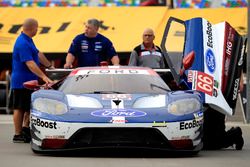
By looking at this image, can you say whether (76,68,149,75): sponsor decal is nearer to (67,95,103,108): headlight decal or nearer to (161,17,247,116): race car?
(161,17,247,116): race car

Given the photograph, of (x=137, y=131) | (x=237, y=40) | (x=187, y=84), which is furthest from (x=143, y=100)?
(x=237, y=40)

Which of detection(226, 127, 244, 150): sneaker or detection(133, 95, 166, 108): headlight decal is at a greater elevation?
detection(133, 95, 166, 108): headlight decal

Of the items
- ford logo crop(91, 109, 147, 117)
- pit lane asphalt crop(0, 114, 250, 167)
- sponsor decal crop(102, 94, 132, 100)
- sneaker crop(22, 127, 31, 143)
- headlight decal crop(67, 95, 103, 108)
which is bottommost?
sneaker crop(22, 127, 31, 143)

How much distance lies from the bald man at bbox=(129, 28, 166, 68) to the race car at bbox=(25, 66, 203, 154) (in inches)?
118

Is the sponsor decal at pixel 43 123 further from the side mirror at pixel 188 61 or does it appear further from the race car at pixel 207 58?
the race car at pixel 207 58

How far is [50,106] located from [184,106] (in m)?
1.51

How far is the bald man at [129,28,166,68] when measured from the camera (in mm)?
13953

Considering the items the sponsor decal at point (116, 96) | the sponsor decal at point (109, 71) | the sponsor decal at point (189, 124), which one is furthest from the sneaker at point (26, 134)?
the sponsor decal at point (189, 124)

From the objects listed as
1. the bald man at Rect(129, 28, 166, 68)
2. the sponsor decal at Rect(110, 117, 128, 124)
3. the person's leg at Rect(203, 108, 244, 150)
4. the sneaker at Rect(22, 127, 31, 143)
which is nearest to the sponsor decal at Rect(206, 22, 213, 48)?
the person's leg at Rect(203, 108, 244, 150)

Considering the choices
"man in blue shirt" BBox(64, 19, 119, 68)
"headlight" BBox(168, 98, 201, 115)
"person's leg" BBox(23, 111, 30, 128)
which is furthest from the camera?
"man in blue shirt" BBox(64, 19, 119, 68)

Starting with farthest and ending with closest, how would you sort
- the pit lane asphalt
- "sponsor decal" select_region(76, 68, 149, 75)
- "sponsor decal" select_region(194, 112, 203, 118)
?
"sponsor decal" select_region(76, 68, 149, 75) < "sponsor decal" select_region(194, 112, 203, 118) < the pit lane asphalt

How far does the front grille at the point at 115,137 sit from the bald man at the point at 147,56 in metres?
3.67

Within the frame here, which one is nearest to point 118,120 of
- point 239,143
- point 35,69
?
point 239,143

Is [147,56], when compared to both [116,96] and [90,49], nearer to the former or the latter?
[90,49]
